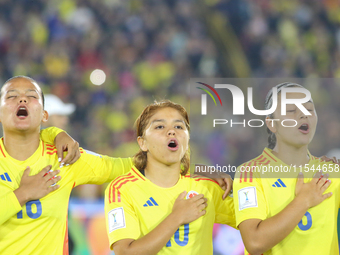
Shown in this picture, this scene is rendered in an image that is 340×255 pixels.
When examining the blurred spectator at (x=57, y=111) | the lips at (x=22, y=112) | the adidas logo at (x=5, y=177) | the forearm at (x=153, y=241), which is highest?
the blurred spectator at (x=57, y=111)

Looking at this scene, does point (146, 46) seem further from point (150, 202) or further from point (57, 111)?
point (150, 202)

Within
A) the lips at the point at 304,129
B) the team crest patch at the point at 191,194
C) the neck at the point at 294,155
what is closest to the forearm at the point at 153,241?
the team crest patch at the point at 191,194

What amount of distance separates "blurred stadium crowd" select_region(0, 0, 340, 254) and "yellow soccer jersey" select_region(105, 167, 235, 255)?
317 centimetres

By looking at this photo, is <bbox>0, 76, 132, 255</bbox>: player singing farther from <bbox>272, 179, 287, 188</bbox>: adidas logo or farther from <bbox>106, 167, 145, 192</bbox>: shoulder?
<bbox>272, 179, 287, 188</bbox>: adidas logo

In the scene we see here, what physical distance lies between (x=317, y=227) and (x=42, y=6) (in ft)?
18.8

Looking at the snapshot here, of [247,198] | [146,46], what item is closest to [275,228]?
[247,198]

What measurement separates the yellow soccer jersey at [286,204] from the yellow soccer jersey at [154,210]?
0.60 feet

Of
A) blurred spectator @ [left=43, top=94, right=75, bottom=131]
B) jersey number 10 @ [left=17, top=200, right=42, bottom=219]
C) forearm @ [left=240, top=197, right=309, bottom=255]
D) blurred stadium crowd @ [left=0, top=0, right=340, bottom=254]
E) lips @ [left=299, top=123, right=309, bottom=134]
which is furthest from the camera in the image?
blurred stadium crowd @ [left=0, top=0, right=340, bottom=254]

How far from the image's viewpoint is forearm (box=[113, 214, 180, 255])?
1.68 meters

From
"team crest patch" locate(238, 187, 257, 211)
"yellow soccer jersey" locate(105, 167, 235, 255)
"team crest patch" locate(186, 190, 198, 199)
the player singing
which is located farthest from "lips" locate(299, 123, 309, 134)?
the player singing

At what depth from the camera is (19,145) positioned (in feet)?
6.94

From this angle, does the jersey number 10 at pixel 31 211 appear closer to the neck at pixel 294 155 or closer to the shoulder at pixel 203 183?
the shoulder at pixel 203 183

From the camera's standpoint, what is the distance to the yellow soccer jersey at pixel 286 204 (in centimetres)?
177

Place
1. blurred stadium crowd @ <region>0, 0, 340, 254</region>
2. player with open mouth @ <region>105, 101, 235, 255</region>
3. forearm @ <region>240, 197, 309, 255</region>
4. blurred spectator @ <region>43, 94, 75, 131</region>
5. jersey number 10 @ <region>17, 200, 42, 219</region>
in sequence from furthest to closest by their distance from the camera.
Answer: blurred stadium crowd @ <region>0, 0, 340, 254</region> < blurred spectator @ <region>43, 94, 75, 131</region> < jersey number 10 @ <region>17, 200, 42, 219</region> < player with open mouth @ <region>105, 101, 235, 255</region> < forearm @ <region>240, 197, 309, 255</region>
